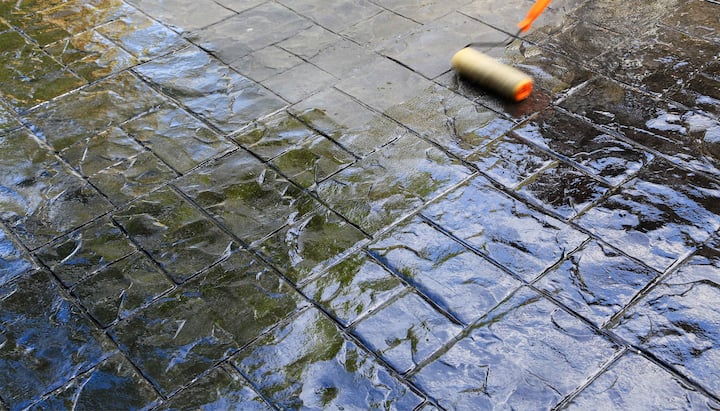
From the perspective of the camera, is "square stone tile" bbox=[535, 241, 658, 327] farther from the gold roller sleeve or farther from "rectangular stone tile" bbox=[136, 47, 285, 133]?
"rectangular stone tile" bbox=[136, 47, 285, 133]

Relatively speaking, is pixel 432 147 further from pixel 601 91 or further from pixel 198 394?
pixel 198 394

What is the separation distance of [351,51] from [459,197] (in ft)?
5.58

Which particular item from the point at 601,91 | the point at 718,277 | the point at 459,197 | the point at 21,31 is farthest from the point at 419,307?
the point at 21,31

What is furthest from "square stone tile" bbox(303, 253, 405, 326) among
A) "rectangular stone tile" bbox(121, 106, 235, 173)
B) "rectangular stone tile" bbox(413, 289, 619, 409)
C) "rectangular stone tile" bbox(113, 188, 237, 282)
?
"rectangular stone tile" bbox(121, 106, 235, 173)

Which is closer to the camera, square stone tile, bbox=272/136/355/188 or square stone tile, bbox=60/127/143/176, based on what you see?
square stone tile, bbox=272/136/355/188

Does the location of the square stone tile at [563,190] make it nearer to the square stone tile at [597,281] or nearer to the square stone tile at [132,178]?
the square stone tile at [597,281]

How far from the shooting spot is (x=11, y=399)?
10.3ft

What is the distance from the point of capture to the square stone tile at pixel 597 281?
3.39 m

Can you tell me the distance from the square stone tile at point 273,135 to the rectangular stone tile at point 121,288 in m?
1.02

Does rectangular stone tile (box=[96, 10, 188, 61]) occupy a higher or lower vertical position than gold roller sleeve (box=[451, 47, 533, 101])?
lower

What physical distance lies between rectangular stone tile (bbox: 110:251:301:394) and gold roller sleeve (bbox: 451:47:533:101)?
6.52 feet

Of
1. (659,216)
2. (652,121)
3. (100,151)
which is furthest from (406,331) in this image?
(100,151)

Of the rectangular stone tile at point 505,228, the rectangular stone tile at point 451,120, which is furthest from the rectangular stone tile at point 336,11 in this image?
the rectangular stone tile at point 505,228

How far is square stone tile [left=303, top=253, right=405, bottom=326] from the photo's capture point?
3447 mm
